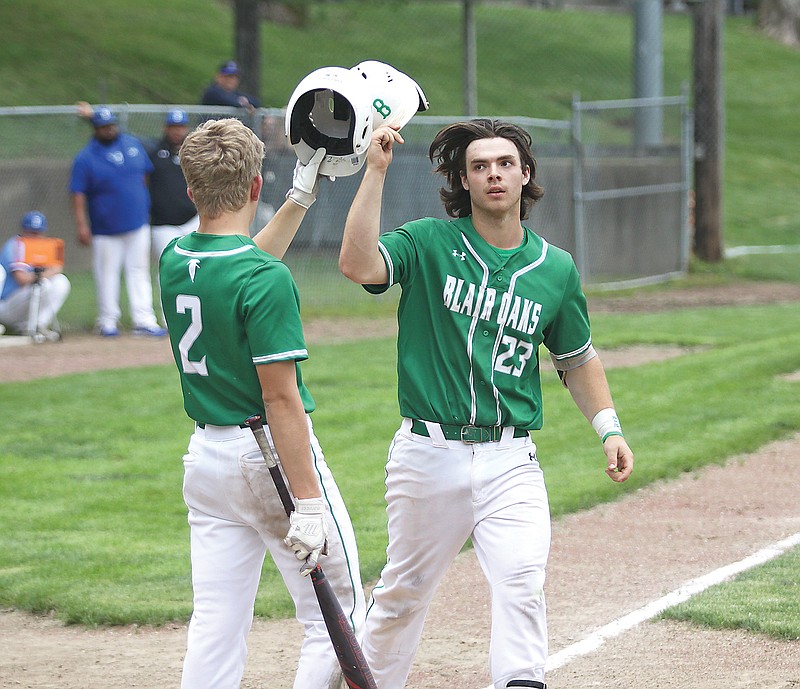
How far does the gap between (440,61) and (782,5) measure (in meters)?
20.0

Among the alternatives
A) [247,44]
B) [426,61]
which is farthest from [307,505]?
[426,61]

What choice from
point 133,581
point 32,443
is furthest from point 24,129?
point 133,581

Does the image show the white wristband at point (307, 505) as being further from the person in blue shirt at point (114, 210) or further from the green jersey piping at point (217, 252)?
the person in blue shirt at point (114, 210)

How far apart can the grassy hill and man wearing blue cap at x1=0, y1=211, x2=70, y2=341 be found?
7.87 metres

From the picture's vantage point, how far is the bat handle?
11.7ft

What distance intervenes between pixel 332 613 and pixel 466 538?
0.58m

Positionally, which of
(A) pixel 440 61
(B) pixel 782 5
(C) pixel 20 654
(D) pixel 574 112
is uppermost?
(B) pixel 782 5

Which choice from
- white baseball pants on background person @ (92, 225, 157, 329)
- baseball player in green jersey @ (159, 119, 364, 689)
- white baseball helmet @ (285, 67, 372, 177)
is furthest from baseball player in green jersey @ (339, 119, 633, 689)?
white baseball pants on background person @ (92, 225, 157, 329)

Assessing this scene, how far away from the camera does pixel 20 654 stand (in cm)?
516

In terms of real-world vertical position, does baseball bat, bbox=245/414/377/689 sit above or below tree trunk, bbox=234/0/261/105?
below

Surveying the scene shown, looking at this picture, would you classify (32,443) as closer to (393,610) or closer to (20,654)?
(20,654)

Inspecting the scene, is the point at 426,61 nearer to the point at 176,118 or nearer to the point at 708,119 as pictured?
the point at 708,119

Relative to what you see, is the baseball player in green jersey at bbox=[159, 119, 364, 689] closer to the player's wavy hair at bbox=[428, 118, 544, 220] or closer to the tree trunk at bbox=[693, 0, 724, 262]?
the player's wavy hair at bbox=[428, 118, 544, 220]

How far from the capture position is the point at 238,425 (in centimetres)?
362
